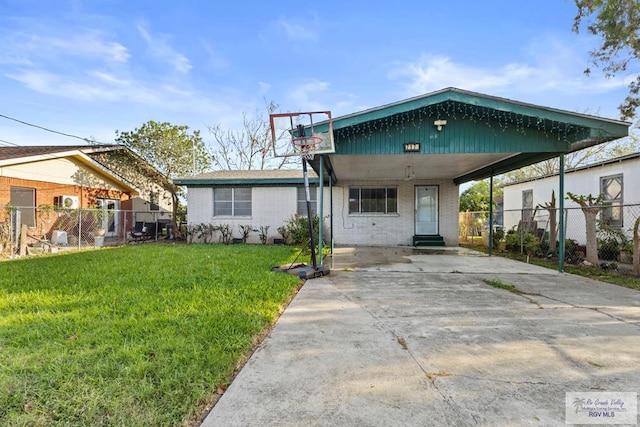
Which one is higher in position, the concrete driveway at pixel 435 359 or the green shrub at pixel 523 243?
the green shrub at pixel 523 243

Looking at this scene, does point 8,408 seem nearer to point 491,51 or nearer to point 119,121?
point 491,51

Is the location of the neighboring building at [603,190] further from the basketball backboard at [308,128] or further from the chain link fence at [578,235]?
the basketball backboard at [308,128]

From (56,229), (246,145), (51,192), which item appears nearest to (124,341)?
(56,229)

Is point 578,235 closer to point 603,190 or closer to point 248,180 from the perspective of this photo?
point 603,190

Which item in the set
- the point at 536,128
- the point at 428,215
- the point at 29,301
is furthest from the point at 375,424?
the point at 428,215

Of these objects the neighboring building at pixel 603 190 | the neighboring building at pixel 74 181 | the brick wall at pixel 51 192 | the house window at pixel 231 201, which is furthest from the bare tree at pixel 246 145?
the neighboring building at pixel 603 190

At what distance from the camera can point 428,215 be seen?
11.9 m

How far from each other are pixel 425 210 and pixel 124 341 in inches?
433

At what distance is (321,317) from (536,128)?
6.42 metres

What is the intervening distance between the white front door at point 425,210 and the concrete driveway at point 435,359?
7081 mm

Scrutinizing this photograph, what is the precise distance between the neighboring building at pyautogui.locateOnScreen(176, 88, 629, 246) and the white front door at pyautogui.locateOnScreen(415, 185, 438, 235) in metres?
0.04

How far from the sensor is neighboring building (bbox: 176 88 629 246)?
621cm

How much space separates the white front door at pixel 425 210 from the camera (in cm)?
1185

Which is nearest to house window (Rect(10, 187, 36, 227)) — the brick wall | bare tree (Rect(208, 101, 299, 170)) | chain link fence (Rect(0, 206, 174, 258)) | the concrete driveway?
chain link fence (Rect(0, 206, 174, 258))
